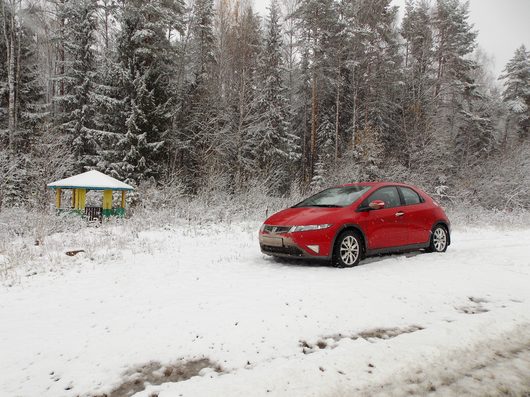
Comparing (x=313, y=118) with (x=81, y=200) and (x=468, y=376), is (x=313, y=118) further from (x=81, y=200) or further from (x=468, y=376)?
(x=468, y=376)

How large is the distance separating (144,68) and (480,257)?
19.8 metres

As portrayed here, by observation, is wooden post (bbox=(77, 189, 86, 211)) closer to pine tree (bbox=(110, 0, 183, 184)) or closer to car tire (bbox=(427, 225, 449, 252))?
pine tree (bbox=(110, 0, 183, 184))

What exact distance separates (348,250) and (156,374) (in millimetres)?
4257

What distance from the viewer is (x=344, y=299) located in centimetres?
459

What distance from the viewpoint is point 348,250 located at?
21.2 ft

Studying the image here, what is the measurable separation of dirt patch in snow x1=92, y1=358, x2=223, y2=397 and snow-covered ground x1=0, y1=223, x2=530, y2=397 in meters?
0.01

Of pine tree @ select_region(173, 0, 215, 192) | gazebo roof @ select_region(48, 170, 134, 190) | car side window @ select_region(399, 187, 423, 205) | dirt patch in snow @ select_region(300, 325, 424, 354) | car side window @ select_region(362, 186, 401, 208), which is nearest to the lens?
dirt patch in snow @ select_region(300, 325, 424, 354)

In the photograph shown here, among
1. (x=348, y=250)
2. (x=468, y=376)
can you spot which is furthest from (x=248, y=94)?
(x=468, y=376)

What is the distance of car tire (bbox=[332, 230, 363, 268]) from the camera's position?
635 cm

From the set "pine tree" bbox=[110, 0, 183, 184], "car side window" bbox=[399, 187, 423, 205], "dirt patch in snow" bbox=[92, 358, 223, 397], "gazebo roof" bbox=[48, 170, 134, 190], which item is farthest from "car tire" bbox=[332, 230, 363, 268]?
"pine tree" bbox=[110, 0, 183, 184]

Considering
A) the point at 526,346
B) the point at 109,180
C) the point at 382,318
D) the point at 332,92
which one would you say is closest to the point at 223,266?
the point at 382,318

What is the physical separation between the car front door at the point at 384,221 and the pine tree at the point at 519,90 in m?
35.4

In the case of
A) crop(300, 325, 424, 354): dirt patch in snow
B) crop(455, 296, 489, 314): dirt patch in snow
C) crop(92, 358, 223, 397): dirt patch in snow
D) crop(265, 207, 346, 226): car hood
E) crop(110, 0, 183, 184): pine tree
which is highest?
crop(110, 0, 183, 184): pine tree

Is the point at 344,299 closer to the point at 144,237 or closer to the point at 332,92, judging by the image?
the point at 144,237
